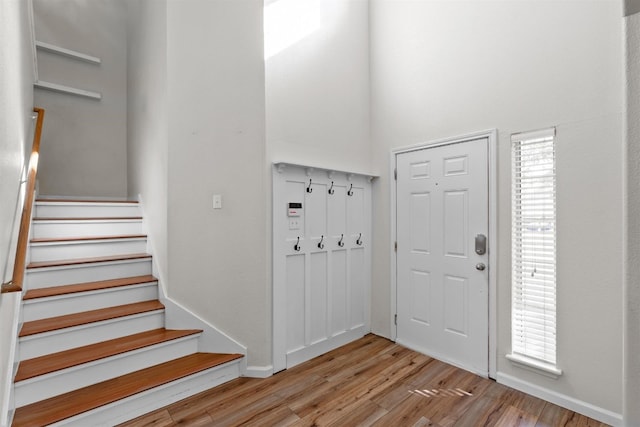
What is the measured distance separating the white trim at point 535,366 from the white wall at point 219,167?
6.58 feet

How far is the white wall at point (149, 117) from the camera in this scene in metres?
2.64

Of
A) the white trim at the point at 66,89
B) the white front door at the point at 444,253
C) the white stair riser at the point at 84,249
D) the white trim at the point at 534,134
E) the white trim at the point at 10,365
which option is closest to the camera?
the white trim at the point at 10,365

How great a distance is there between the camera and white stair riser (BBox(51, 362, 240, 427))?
1866mm

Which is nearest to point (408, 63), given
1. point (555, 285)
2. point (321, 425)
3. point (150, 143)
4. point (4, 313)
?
point (555, 285)

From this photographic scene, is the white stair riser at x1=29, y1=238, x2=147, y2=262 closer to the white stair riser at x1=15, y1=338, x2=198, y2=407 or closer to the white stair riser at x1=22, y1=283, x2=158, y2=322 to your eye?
the white stair riser at x1=22, y1=283, x2=158, y2=322

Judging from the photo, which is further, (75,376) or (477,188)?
(477,188)

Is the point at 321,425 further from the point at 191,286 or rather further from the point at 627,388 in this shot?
the point at 627,388

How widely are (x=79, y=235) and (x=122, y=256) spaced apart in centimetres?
56

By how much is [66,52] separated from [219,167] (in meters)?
2.82

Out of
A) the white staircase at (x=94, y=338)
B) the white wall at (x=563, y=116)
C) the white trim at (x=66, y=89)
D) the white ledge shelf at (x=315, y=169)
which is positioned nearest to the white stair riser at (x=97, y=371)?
the white staircase at (x=94, y=338)

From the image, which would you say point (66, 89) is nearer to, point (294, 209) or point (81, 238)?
point (81, 238)

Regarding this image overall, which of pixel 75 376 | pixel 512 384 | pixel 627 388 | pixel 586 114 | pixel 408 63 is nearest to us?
pixel 627 388

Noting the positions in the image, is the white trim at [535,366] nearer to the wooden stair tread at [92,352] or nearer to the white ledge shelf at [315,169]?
the white ledge shelf at [315,169]

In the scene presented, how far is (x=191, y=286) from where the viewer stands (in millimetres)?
2594
